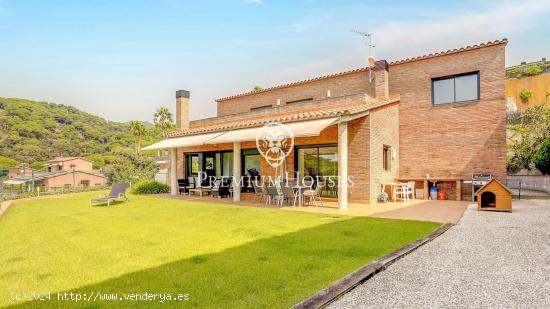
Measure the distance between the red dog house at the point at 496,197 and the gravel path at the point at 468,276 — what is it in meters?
4.16

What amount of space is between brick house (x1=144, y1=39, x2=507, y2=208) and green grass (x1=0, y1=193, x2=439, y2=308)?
5616 millimetres

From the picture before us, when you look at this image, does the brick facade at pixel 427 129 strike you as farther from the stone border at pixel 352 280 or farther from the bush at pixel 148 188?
the stone border at pixel 352 280

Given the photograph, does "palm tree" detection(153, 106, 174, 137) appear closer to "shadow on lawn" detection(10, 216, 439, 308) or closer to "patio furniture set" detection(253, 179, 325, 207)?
"patio furniture set" detection(253, 179, 325, 207)

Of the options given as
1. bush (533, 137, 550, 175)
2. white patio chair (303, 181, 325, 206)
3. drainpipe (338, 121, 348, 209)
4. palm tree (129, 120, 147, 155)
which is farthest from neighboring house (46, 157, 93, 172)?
bush (533, 137, 550, 175)

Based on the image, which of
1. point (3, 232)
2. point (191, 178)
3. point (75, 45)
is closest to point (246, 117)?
point (191, 178)

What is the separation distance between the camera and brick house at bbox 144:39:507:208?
54.0ft

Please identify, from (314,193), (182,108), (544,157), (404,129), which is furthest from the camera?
(182,108)

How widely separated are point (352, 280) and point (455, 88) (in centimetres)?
1814

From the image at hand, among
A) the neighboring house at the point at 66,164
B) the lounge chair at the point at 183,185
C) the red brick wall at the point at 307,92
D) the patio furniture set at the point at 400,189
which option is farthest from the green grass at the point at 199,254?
the neighboring house at the point at 66,164

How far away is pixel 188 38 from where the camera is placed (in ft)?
68.4

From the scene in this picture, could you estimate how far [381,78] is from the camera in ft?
66.1

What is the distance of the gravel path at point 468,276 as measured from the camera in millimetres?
4383

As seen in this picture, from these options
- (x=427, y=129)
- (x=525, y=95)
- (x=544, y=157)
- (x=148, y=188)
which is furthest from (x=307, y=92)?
(x=525, y=95)

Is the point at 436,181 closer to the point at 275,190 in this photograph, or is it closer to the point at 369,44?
the point at 275,190
